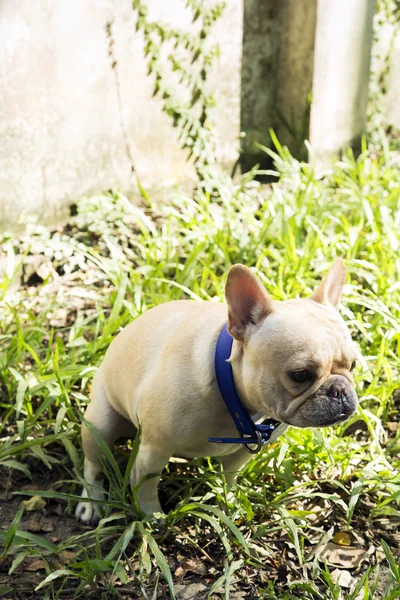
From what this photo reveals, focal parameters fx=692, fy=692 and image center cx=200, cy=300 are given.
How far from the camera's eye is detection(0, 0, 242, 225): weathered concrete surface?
449 cm

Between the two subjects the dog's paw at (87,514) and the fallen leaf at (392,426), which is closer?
the dog's paw at (87,514)

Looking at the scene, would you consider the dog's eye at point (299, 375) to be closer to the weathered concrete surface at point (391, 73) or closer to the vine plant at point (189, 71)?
the vine plant at point (189, 71)

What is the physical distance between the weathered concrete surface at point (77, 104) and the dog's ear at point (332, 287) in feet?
9.02

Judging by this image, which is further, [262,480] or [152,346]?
[262,480]

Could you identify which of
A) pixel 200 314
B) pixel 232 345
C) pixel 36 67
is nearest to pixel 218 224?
pixel 36 67

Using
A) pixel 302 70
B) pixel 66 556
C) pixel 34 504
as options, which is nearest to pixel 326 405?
pixel 66 556

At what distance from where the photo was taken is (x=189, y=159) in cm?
571

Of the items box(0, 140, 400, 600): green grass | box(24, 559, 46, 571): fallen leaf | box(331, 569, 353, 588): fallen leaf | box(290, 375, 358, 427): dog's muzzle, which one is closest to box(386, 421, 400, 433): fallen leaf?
box(0, 140, 400, 600): green grass

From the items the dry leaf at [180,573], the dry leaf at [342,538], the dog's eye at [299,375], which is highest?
the dog's eye at [299,375]

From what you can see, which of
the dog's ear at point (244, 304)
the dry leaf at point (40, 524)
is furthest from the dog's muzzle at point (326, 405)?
the dry leaf at point (40, 524)

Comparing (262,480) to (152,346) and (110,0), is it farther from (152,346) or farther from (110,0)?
(110,0)

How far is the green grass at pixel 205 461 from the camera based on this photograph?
2744 millimetres

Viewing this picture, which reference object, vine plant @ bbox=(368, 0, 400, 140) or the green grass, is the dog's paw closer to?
the green grass

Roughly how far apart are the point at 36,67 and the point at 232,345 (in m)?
2.90
